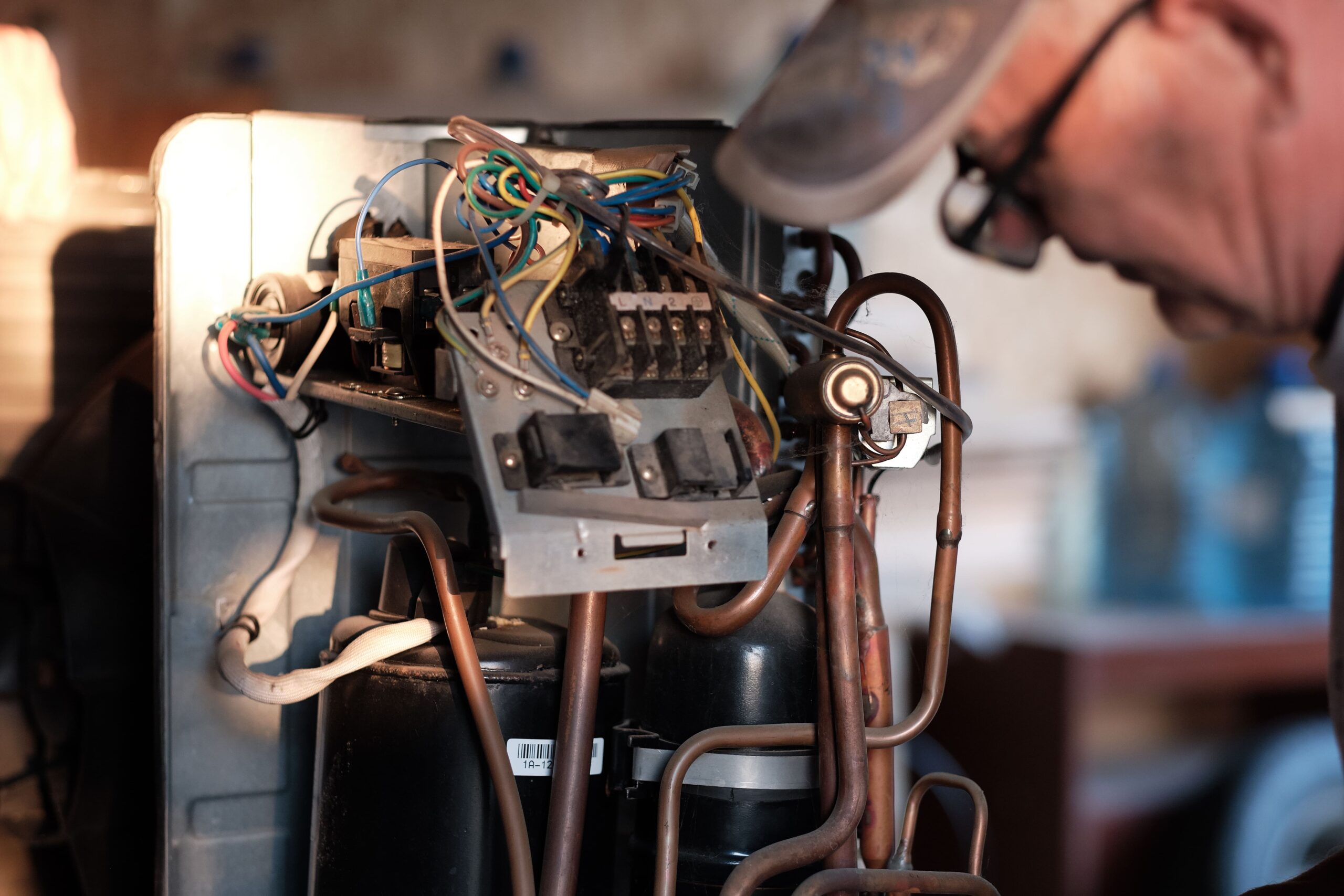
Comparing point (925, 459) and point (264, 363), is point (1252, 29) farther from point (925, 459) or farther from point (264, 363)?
point (264, 363)

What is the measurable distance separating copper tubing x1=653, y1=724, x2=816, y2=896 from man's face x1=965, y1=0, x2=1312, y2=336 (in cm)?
47

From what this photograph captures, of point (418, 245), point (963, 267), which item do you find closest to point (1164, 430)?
point (963, 267)

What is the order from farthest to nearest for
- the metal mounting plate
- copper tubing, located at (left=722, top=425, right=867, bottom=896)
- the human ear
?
copper tubing, located at (left=722, top=425, right=867, bottom=896) → the metal mounting plate → the human ear

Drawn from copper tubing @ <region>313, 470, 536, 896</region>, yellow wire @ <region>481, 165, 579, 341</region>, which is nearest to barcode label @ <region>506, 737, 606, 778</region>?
copper tubing @ <region>313, 470, 536, 896</region>

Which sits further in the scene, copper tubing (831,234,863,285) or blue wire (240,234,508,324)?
copper tubing (831,234,863,285)

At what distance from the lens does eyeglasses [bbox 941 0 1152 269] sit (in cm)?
62

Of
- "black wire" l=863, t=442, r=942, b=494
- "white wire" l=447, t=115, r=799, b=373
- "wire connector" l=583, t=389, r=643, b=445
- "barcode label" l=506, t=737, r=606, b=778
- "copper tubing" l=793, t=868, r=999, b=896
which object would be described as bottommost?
"copper tubing" l=793, t=868, r=999, b=896

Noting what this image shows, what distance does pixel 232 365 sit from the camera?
3.71 ft

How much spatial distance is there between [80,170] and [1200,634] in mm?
2325

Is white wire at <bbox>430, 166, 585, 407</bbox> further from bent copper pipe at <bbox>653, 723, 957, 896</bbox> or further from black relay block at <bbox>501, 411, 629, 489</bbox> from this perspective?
bent copper pipe at <bbox>653, 723, 957, 896</bbox>

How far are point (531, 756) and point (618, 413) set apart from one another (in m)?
0.34

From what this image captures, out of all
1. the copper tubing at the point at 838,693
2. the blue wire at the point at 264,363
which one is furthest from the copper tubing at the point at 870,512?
the blue wire at the point at 264,363

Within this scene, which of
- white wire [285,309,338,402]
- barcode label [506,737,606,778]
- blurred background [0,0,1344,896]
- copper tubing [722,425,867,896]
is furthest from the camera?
blurred background [0,0,1344,896]

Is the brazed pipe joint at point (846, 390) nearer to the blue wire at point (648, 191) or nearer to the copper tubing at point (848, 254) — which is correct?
the blue wire at point (648, 191)
